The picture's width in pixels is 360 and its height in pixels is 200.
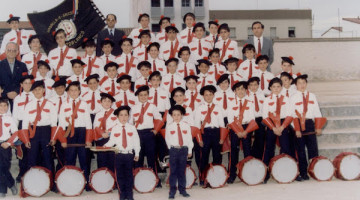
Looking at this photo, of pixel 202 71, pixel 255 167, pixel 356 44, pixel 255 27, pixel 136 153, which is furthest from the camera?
pixel 356 44

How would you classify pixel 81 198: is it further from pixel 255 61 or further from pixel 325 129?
pixel 325 129

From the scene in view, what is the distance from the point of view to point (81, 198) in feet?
21.4

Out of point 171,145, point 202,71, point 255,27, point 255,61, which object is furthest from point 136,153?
point 255,27

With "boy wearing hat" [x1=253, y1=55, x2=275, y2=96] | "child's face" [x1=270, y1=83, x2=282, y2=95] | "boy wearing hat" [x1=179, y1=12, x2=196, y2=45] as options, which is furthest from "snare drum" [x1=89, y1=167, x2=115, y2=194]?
"boy wearing hat" [x1=179, y1=12, x2=196, y2=45]

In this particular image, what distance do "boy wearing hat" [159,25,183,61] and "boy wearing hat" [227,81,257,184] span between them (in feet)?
7.50

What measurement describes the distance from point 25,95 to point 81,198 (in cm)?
224

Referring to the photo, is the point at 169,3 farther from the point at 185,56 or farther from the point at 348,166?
the point at 348,166

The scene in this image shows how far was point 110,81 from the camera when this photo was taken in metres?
8.21

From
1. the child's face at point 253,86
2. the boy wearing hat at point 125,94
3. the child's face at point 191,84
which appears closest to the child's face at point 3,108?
the boy wearing hat at point 125,94

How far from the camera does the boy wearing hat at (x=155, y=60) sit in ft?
29.1

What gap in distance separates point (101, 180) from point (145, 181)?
2.32 feet

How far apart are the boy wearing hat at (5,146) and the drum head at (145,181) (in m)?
2.04

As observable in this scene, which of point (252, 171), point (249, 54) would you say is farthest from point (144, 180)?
point (249, 54)

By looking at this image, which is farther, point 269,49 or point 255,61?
point 269,49
